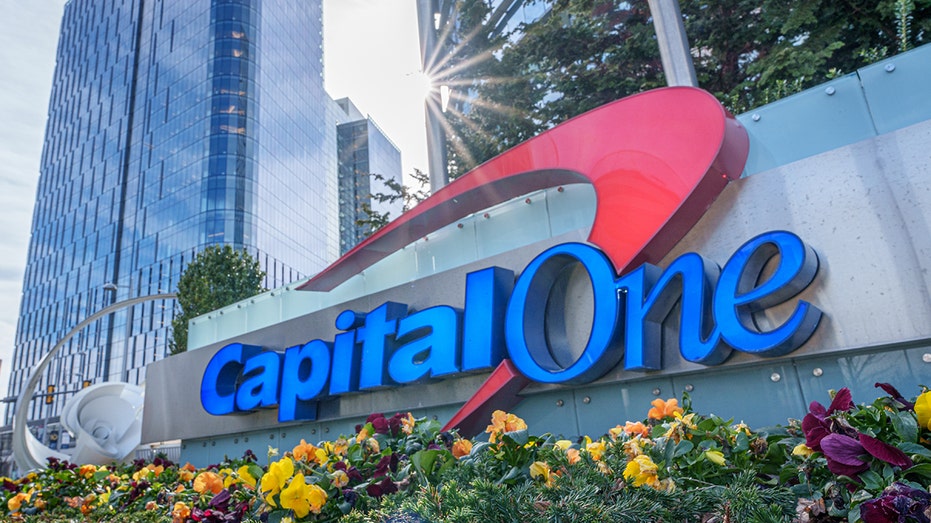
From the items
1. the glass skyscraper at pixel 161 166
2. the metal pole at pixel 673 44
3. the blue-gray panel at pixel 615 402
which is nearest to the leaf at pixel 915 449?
the blue-gray panel at pixel 615 402

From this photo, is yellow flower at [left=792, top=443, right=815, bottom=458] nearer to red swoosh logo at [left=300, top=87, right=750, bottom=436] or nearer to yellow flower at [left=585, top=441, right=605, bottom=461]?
yellow flower at [left=585, top=441, right=605, bottom=461]

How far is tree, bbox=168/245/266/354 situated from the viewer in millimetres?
23359

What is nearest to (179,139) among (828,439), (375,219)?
(375,219)

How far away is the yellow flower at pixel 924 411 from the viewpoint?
2090 mm

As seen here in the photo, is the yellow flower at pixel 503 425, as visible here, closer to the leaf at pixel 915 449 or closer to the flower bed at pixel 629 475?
the flower bed at pixel 629 475

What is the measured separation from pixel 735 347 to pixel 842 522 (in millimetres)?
4378

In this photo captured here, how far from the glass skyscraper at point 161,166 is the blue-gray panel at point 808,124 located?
56432 millimetres

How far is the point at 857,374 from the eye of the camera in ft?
19.7

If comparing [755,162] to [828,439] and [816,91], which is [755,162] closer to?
[816,91]

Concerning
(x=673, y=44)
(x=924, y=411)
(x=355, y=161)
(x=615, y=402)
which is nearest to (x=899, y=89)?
(x=673, y=44)

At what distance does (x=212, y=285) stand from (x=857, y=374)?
2236 cm

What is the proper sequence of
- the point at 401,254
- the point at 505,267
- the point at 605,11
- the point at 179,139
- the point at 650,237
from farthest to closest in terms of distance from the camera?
the point at 179,139, the point at 605,11, the point at 401,254, the point at 505,267, the point at 650,237

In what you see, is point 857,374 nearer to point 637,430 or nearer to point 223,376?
point 637,430

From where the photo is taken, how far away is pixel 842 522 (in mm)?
1974
